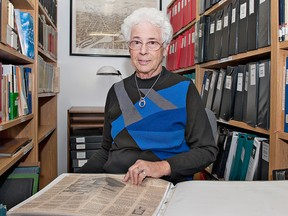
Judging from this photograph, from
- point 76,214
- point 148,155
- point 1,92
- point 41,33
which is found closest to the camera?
point 76,214

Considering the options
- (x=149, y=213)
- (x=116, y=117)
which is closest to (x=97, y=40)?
(x=116, y=117)

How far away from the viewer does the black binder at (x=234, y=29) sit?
1891 mm

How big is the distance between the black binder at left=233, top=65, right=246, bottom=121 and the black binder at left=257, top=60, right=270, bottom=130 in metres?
0.19

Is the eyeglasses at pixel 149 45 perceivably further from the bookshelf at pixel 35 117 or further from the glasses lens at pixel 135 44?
the bookshelf at pixel 35 117

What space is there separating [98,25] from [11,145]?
2175 millimetres

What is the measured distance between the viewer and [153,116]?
122 cm

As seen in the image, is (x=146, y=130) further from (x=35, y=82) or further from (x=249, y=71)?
(x=35, y=82)

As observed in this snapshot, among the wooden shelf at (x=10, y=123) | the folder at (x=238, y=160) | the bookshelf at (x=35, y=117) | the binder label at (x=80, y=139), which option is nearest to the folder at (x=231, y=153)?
the folder at (x=238, y=160)

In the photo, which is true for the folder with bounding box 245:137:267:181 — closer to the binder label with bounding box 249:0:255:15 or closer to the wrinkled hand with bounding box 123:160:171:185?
the binder label with bounding box 249:0:255:15

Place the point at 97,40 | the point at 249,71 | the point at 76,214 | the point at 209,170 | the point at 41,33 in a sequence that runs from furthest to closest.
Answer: the point at 97,40
the point at 41,33
the point at 209,170
the point at 249,71
the point at 76,214

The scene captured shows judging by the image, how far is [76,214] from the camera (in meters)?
0.55

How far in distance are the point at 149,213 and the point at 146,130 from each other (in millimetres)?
659

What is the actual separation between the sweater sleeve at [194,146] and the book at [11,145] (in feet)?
3.54

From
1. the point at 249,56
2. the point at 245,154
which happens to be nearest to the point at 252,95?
the point at 249,56
